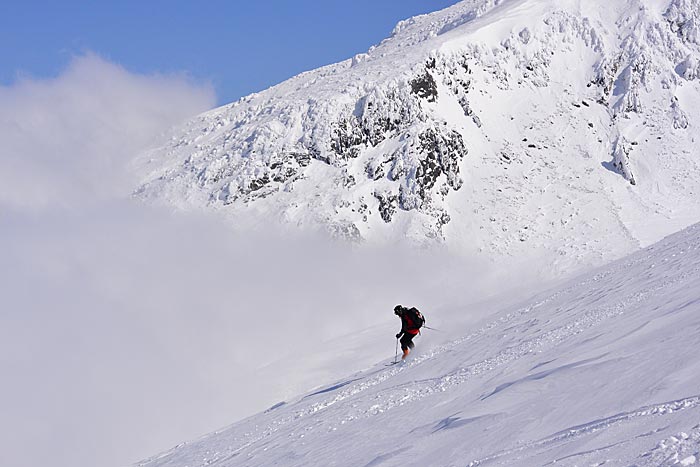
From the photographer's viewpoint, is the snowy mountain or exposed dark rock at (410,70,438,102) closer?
the snowy mountain

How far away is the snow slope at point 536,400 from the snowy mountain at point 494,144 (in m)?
40.6

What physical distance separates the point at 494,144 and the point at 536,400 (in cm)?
6201

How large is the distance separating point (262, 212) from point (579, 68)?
132ft

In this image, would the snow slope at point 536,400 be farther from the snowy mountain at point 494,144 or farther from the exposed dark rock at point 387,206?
the exposed dark rock at point 387,206

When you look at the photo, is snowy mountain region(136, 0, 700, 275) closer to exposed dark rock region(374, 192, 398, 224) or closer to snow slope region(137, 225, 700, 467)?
exposed dark rock region(374, 192, 398, 224)

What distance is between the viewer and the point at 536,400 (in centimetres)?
735

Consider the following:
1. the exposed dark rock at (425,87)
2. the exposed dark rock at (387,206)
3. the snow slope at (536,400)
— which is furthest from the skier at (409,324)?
the exposed dark rock at (425,87)

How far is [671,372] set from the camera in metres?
6.07

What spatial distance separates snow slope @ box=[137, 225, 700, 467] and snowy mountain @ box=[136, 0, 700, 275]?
133 ft

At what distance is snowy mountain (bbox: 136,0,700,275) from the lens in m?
59.9

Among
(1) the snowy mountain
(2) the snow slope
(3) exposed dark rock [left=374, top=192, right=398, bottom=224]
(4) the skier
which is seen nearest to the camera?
(2) the snow slope

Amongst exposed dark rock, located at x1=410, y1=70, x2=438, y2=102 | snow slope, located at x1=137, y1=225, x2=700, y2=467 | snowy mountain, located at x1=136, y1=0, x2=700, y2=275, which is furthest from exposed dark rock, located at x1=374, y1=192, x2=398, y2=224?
snow slope, located at x1=137, y1=225, x2=700, y2=467

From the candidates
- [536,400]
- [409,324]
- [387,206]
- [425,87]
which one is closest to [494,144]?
[425,87]

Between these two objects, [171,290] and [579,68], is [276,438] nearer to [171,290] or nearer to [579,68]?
[171,290]
